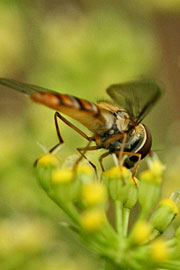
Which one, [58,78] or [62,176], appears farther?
[58,78]

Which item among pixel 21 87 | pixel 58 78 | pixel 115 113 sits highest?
pixel 58 78

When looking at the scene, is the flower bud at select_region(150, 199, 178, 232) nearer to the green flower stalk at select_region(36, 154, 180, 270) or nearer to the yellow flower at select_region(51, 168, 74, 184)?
the green flower stalk at select_region(36, 154, 180, 270)

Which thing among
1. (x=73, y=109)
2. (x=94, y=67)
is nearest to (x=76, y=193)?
(x=73, y=109)

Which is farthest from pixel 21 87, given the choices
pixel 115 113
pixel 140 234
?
pixel 140 234

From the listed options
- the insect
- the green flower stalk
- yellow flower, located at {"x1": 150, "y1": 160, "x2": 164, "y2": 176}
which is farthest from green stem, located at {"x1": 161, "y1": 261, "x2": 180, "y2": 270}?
the insect

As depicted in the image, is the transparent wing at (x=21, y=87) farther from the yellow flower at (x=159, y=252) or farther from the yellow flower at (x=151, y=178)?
the yellow flower at (x=159, y=252)

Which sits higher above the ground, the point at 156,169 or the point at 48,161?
the point at 48,161

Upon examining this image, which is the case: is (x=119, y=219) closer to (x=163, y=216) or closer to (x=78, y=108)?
(x=163, y=216)
